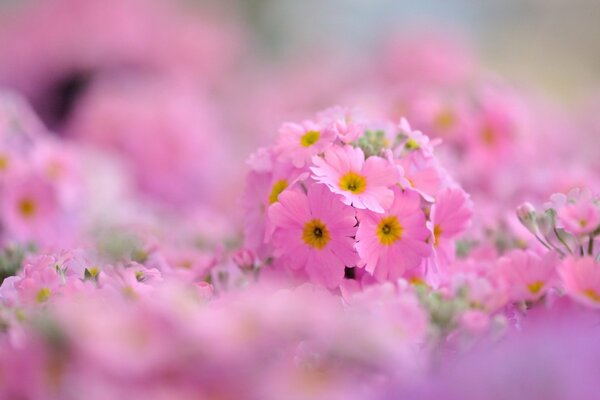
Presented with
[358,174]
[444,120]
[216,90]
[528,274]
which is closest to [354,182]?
[358,174]

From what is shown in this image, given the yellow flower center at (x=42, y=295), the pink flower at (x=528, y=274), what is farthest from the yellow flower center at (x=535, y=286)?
the yellow flower center at (x=42, y=295)

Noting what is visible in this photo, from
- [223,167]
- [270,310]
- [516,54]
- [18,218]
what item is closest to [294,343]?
[270,310]

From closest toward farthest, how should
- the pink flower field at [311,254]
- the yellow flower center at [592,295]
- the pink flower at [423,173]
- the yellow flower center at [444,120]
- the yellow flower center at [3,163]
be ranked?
the pink flower field at [311,254] < the yellow flower center at [592,295] < the pink flower at [423,173] < the yellow flower center at [3,163] < the yellow flower center at [444,120]

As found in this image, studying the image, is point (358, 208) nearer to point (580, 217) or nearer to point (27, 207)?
point (580, 217)

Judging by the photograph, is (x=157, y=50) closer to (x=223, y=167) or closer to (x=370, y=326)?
(x=223, y=167)

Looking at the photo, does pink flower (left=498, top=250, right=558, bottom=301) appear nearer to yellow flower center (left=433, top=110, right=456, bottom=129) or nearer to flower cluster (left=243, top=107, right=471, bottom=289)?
flower cluster (left=243, top=107, right=471, bottom=289)

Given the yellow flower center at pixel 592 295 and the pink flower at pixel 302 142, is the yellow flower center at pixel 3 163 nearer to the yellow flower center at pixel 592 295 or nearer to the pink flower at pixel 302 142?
the pink flower at pixel 302 142

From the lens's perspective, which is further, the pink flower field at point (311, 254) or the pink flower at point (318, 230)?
the pink flower at point (318, 230)
